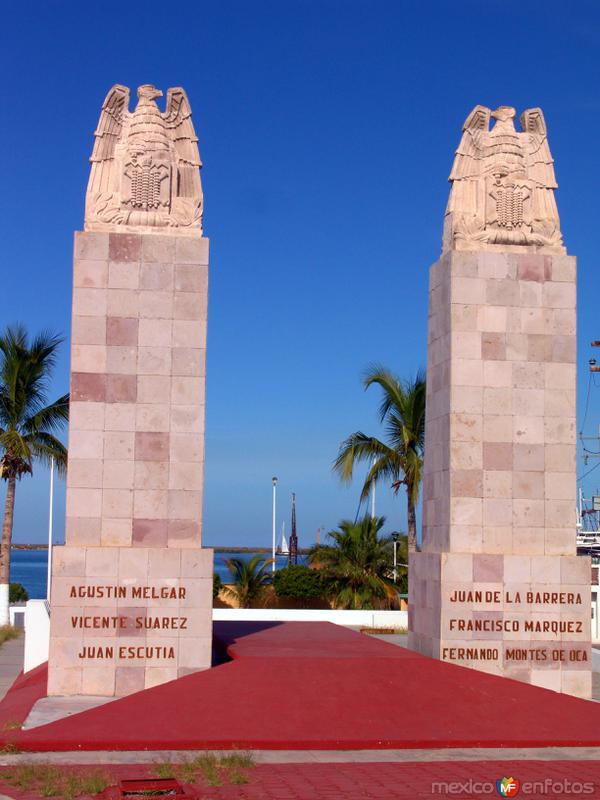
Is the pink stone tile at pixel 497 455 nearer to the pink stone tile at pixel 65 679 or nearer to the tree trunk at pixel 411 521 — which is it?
the pink stone tile at pixel 65 679

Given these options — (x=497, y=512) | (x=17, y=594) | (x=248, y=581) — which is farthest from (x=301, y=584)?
(x=497, y=512)

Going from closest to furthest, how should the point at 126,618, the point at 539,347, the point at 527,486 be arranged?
the point at 126,618 < the point at 527,486 < the point at 539,347

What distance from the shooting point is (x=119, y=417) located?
1977 centimetres

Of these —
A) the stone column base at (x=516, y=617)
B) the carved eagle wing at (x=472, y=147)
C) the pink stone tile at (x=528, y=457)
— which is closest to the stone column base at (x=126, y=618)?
the stone column base at (x=516, y=617)

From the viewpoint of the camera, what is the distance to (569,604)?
67.2ft

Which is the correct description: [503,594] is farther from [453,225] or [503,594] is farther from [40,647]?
[40,647]

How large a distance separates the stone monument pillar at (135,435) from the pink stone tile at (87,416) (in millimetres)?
18

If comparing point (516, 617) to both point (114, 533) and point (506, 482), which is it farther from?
point (114, 533)

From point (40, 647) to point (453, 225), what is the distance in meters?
12.0

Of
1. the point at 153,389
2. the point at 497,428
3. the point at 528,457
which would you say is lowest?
the point at 528,457

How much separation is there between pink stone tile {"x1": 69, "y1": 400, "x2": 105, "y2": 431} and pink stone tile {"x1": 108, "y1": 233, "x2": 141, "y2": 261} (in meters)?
2.71

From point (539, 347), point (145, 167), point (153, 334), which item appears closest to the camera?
point (153, 334)

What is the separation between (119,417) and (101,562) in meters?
2.56

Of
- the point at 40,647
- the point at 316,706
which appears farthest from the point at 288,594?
the point at 316,706
